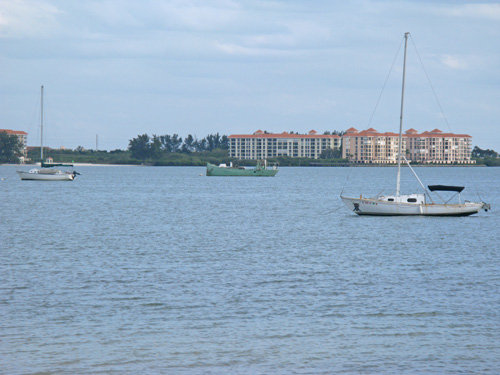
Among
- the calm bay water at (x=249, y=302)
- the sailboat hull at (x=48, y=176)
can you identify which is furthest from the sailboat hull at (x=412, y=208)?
the sailboat hull at (x=48, y=176)

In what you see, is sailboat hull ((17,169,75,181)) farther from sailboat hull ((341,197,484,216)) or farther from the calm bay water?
the calm bay water

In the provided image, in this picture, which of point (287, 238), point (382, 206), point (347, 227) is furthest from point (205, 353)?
point (382, 206)

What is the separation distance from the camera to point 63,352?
20359 mm

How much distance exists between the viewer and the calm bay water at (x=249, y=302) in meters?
19.9

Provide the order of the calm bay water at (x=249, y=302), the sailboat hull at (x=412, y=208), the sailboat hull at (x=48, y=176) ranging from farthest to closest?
the sailboat hull at (x=48, y=176) < the sailboat hull at (x=412, y=208) < the calm bay water at (x=249, y=302)

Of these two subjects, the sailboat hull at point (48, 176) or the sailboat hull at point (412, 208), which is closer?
the sailboat hull at point (412, 208)

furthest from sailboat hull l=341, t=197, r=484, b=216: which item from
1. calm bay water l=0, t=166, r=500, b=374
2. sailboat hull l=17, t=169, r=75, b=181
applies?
sailboat hull l=17, t=169, r=75, b=181

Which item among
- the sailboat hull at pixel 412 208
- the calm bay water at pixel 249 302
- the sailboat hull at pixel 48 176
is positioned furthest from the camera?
the sailboat hull at pixel 48 176

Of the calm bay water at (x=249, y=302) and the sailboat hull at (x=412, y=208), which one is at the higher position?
the sailboat hull at (x=412, y=208)

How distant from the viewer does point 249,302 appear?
27.4 meters

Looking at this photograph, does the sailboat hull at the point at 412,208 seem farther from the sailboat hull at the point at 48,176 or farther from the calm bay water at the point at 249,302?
the sailboat hull at the point at 48,176

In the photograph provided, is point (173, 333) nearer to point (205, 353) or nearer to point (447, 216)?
point (205, 353)

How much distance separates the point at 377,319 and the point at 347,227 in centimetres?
3585

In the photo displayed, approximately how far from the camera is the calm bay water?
65.3ft
